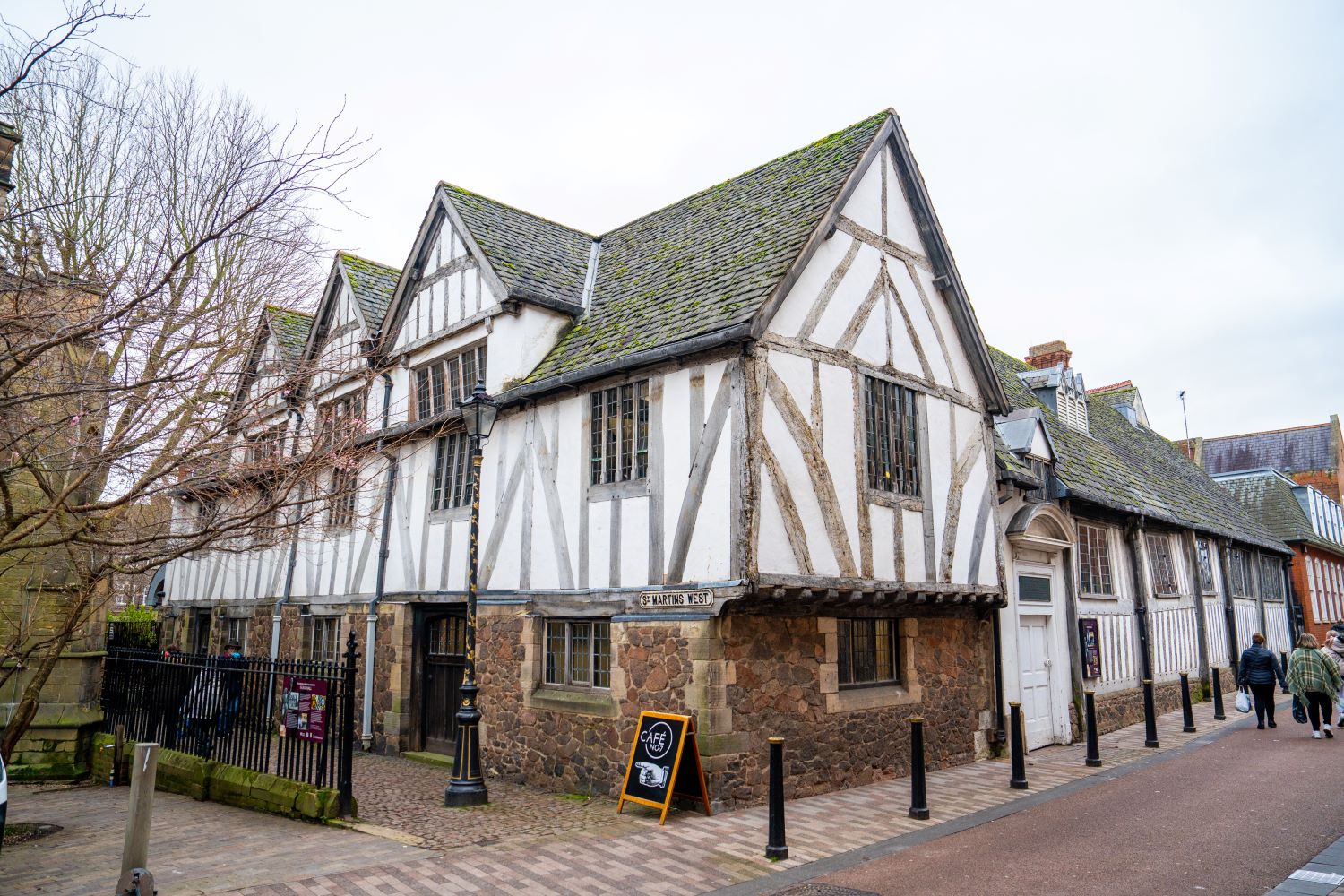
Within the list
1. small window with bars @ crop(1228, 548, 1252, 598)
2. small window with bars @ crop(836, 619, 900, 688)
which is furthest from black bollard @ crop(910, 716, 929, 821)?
small window with bars @ crop(1228, 548, 1252, 598)

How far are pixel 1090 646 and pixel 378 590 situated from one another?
11.8m

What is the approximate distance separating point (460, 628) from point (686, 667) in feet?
16.9

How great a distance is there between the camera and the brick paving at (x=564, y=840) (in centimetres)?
648

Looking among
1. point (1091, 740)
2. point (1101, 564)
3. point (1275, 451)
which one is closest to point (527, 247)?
point (1091, 740)

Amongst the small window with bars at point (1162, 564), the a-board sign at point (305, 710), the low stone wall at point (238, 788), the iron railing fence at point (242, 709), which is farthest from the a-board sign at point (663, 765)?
the small window with bars at point (1162, 564)

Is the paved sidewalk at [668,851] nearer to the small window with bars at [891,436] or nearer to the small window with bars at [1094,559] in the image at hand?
the small window with bars at [891,436]

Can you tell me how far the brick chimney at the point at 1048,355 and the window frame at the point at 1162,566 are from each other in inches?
172

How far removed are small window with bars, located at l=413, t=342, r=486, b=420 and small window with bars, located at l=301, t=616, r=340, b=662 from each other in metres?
4.27

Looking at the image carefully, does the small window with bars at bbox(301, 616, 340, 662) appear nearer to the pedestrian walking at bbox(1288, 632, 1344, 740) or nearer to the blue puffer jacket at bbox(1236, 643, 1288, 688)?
the blue puffer jacket at bbox(1236, 643, 1288, 688)

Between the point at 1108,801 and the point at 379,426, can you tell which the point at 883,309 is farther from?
the point at 379,426

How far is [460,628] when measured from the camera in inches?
507

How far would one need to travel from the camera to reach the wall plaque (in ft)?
28.9

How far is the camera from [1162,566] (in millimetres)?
17922

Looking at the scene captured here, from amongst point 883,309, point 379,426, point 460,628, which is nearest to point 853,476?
point 883,309
